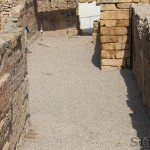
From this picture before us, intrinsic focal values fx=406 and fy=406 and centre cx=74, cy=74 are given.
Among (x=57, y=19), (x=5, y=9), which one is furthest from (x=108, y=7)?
(x=57, y=19)

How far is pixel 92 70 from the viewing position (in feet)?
41.5

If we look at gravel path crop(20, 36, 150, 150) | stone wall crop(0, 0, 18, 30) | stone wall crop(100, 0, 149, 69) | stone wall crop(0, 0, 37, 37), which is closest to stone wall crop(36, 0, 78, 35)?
A: stone wall crop(0, 0, 37, 37)

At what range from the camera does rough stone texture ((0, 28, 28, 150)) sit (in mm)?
5707

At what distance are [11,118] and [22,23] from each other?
32.9 feet

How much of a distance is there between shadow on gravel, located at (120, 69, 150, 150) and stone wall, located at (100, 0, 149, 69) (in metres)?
1.29

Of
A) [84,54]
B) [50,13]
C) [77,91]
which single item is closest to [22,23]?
[84,54]

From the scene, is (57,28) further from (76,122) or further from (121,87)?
(76,122)

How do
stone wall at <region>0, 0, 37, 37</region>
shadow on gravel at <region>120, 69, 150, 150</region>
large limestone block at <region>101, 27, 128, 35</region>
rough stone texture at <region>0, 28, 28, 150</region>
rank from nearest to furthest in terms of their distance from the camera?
rough stone texture at <region>0, 28, 28, 150</region> < shadow on gravel at <region>120, 69, 150, 150</region> < large limestone block at <region>101, 27, 128, 35</region> < stone wall at <region>0, 0, 37, 37</region>

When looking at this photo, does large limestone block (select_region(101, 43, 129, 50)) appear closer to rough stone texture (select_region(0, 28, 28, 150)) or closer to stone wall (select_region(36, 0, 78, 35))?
rough stone texture (select_region(0, 28, 28, 150))

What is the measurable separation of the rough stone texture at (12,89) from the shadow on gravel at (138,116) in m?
2.02

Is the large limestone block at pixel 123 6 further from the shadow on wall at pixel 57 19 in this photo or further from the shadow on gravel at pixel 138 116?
the shadow on wall at pixel 57 19

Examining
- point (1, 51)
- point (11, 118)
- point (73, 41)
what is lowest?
point (73, 41)

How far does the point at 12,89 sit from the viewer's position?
631cm

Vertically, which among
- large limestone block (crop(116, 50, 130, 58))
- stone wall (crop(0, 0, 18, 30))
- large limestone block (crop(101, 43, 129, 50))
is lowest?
large limestone block (crop(116, 50, 130, 58))
